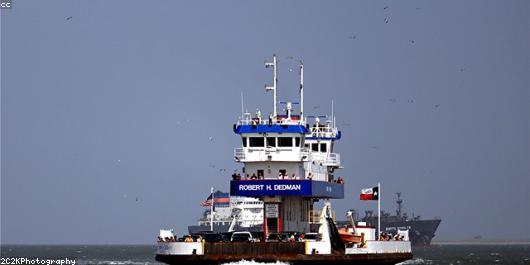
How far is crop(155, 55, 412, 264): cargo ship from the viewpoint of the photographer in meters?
75.5

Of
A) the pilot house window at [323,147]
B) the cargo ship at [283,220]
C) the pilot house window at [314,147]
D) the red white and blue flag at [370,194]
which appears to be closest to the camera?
the cargo ship at [283,220]

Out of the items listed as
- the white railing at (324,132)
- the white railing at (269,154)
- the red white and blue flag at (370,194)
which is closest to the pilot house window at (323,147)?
the white railing at (324,132)

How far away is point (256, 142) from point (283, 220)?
4788 millimetres

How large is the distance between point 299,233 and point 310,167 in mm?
5426

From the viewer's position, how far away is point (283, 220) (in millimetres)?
80938

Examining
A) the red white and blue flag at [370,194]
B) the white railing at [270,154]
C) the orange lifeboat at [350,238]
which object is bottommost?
the orange lifeboat at [350,238]

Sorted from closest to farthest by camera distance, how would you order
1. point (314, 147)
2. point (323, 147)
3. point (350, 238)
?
1. point (350, 238)
2. point (314, 147)
3. point (323, 147)

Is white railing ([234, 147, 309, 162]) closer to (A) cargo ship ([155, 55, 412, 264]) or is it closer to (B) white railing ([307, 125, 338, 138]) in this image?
(A) cargo ship ([155, 55, 412, 264])

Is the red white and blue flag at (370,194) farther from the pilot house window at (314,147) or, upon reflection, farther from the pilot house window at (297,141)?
the pilot house window at (297,141)

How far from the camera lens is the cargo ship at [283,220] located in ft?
248

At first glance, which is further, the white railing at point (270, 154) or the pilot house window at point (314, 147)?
the pilot house window at point (314, 147)

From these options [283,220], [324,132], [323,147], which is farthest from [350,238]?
[324,132]

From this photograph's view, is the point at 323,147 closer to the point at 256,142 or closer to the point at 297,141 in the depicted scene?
the point at 297,141

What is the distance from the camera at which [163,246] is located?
7875cm
